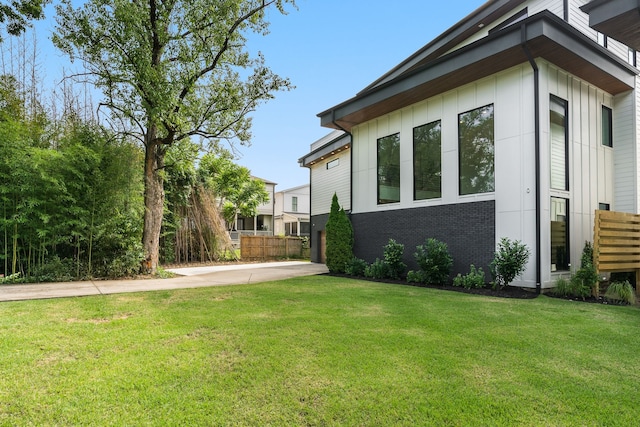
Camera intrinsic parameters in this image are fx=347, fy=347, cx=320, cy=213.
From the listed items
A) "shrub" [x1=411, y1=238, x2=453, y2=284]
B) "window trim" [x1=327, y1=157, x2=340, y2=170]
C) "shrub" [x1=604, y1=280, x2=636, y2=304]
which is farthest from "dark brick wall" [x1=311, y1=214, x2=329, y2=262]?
"shrub" [x1=604, y1=280, x2=636, y2=304]

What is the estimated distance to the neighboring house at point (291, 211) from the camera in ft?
95.6

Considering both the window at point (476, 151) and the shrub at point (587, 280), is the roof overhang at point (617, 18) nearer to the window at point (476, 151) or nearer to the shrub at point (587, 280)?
the window at point (476, 151)

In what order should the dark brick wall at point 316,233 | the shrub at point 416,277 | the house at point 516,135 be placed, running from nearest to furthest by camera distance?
1. the house at point 516,135
2. the shrub at point 416,277
3. the dark brick wall at point 316,233

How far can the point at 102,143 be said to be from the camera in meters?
8.36

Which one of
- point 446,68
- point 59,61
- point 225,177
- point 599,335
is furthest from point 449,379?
point 225,177

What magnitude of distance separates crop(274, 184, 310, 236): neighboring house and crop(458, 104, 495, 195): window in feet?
68.1

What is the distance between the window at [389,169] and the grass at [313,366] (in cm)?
552

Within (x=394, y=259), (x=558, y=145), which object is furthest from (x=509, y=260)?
(x=394, y=259)

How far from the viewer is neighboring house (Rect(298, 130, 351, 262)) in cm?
1416

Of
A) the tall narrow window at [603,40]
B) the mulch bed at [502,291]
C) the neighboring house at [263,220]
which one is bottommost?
the mulch bed at [502,291]

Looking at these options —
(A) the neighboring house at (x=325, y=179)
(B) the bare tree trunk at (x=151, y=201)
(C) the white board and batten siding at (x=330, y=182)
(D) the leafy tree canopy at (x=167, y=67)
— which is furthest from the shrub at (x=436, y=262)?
(B) the bare tree trunk at (x=151, y=201)

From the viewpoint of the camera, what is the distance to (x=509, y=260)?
6.76 meters

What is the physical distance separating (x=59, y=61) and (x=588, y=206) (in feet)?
47.3

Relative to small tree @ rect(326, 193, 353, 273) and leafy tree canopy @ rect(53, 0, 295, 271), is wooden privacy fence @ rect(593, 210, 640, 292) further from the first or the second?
leafy tree canopy @ rect(53, 0, 295, 271)
